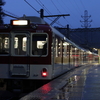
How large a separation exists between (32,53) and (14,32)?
114cm

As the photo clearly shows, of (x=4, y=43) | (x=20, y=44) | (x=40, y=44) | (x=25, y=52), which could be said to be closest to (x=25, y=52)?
(x=25, y=52)

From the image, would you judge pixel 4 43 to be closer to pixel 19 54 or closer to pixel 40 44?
pixel 19 54

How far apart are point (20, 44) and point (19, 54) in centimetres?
41

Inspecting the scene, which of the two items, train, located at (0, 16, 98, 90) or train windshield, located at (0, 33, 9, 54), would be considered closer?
train, located at (0, 16, 98, 90)

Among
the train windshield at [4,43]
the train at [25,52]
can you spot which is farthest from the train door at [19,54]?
the train windshield at [4,43]

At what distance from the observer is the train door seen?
30.8 ft

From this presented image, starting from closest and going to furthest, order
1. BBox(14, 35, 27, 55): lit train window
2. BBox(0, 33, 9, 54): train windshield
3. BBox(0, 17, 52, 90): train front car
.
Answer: BBox(0, 17, 52, 90): train front car → BBox(14, 35, 27, 55): lit train window → BBox(0, 33, 9, 54): train windshield

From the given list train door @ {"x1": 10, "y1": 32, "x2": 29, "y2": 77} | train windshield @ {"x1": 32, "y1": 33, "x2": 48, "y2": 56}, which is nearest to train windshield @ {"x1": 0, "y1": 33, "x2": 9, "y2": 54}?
train door @ {"x1": 10, "y1": 32, "x2": 29, "y2": 77}

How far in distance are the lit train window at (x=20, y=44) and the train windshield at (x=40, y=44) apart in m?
0.38

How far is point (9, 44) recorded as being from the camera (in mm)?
9570

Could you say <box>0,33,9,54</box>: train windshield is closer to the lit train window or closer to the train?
the train

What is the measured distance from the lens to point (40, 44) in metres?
9.38

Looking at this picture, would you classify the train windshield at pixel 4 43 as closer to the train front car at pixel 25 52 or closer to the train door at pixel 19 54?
the train front car at pixel 25 52

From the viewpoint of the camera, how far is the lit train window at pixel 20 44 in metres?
9.51
